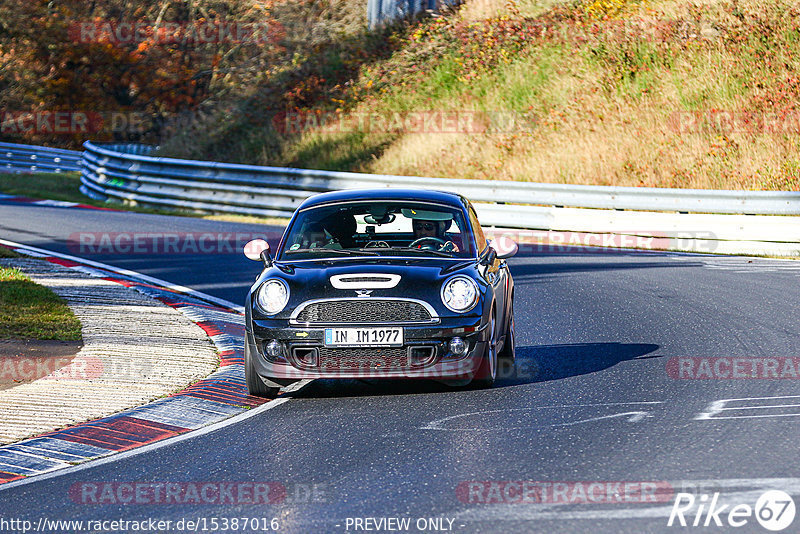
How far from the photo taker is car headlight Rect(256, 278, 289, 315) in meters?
8.28

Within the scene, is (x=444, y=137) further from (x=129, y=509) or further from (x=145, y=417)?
(x=129, y=509)

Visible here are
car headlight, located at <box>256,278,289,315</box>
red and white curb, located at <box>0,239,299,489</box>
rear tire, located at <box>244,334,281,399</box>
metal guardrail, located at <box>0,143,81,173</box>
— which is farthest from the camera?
metal guardrail, located at <box>0,143,81,173</box>

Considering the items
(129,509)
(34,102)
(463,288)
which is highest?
(34,102)

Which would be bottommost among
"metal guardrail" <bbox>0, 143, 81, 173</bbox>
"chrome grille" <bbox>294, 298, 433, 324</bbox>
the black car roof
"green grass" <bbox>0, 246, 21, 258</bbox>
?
"green grass" <bbox>0, 246, 21, 258</bbox>

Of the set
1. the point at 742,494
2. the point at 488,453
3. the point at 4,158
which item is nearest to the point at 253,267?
the point at 488,453

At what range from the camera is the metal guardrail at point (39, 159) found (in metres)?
42.2

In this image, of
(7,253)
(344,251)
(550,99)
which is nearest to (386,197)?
(344,251)

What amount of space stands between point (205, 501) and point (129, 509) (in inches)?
14.5

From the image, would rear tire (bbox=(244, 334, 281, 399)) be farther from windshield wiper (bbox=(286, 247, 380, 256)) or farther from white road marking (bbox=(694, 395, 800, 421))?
white road marking (bbox=(694, 395, 800, 421))

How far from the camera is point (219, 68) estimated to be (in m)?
51.3

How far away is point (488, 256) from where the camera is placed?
922cm

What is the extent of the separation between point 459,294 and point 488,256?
41.7 inches

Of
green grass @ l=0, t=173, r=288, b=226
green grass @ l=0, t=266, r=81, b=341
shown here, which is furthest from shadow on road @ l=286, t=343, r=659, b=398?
green grass @ l=0, t=173, r=288, b=226

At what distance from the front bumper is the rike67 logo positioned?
2830 millimetres
